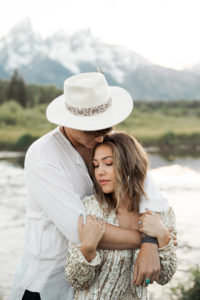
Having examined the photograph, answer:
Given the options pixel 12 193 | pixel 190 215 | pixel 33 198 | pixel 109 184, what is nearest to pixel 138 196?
pixel 109 184

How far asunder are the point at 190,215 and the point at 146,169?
784 centimetres

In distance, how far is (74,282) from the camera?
1.81 metres

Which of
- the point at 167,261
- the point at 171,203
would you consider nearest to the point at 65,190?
the point at 167,261

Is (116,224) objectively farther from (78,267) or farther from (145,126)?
(145,126)

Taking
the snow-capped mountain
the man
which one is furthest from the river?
the snow-capped mountain

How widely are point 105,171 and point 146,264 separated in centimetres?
48

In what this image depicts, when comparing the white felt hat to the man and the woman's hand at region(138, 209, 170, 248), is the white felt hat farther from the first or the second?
the woman's hand at region(138, 209, 170, 248)

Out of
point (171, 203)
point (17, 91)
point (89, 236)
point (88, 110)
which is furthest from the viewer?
point (17, 91)

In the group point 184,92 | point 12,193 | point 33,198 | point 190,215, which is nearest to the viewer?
point 33,198

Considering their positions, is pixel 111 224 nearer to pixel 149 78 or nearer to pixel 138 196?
pixel 138 196

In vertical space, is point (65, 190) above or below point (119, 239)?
above

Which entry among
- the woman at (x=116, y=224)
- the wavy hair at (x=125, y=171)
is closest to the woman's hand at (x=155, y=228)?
the woman at (x=116, y=224)

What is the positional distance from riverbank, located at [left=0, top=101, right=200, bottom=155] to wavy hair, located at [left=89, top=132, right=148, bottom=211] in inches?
718

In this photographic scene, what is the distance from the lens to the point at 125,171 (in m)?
2.00
